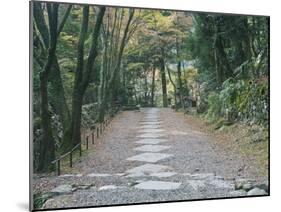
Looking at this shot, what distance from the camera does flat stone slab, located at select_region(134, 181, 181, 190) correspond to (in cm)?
405

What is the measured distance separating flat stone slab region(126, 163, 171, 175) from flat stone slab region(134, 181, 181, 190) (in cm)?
9

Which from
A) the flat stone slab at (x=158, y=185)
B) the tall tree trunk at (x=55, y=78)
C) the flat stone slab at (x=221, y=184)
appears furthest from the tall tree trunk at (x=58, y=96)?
the flat stone slab at (x=221, y=184)

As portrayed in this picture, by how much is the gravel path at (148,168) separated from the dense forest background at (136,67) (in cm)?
15

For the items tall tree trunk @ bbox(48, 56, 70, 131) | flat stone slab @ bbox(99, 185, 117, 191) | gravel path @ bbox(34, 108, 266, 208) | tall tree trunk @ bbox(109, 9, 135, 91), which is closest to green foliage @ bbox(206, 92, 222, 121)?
gravel path @ bbox(34, 108, 266, 208)

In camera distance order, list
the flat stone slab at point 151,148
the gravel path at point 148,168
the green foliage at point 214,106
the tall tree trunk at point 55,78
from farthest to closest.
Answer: the green foliage at point 214,106 → the flat stone slab at point 151,148 → the gravel path at point 148,168 → the tall tree trunk at point 55,78

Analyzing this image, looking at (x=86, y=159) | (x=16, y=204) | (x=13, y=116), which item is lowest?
(x=16, y=204)

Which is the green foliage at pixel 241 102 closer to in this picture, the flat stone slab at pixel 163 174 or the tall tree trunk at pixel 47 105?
the flat stone slab at pixel 163 174

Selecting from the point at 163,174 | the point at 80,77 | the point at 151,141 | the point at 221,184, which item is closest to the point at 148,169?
the point at 163,174

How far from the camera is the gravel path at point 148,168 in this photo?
12.9 feet

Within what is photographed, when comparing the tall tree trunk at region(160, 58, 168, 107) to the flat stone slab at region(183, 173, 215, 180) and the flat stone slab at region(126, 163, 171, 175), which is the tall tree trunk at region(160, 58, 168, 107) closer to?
the flat stone slab at region(126, 163, 171, 175)

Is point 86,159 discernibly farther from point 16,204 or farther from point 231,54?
point 231,54

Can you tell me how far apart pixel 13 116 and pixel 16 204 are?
2.29 ft

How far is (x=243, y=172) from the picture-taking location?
170 inches
